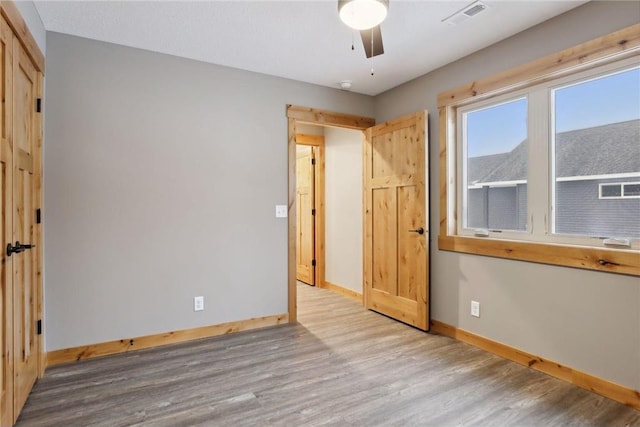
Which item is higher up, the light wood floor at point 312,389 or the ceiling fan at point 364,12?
the ceiling fan at point 364,12

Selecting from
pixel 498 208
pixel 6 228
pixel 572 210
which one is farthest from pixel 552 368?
pixel 6 228

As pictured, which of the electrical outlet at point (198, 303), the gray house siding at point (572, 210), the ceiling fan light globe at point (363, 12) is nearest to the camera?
the ceiling fan light globe at point (363, 12)

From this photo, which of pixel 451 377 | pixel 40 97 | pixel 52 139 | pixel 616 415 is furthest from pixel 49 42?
pixel 616 415

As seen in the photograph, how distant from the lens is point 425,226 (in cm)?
333

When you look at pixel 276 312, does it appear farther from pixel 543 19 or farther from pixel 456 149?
pixel 543 19

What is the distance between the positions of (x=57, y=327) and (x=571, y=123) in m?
4.12

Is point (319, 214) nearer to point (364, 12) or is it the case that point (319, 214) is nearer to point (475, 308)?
point (475, 308)

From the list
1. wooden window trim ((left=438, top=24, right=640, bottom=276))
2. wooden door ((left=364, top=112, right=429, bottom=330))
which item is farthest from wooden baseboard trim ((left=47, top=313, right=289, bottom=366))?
wooden window trim ((left=438, top=24, right=640, bottom=276))

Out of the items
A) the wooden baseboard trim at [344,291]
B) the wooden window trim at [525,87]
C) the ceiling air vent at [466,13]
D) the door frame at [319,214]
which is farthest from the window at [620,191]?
the door frame at [319,214]

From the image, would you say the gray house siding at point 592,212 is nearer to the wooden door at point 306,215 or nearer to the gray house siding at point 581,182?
the gray house siding at point 581,182

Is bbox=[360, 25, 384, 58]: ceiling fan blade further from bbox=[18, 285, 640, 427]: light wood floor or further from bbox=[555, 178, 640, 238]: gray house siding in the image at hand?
bbox=[18, 285, 640, 427]: light wood floor

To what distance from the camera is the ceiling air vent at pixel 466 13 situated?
2.30 metres

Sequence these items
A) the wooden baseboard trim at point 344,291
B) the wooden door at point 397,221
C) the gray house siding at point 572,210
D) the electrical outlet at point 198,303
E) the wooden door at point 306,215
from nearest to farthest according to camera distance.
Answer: the gray house siding at point 572,210 < the electrical outlet at point 198,303 < the wooden door at point 397,221 < the wooden baseboard trim at point 344,291 < the wooden door at point 306,215

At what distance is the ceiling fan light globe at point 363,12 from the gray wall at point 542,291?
156 centimetres
